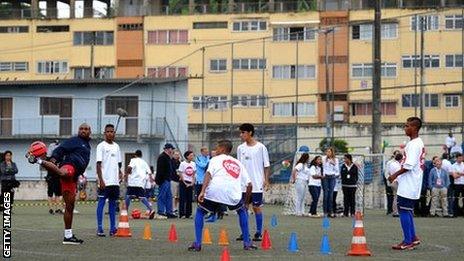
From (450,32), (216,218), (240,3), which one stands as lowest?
(216,218)

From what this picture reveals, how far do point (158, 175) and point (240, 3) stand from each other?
56.3m

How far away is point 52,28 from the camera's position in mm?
85250

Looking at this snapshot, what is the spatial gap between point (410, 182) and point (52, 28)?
70475 millimetres

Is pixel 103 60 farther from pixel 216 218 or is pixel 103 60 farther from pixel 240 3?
pixel 216 218

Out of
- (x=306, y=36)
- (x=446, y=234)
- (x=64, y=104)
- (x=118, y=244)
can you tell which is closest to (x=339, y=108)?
(x=306, y=36)

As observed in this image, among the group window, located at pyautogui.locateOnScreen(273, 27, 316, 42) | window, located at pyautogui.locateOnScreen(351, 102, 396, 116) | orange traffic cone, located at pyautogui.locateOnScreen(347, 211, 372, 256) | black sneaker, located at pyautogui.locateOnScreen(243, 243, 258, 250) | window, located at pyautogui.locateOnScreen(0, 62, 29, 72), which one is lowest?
black sneaker, located at pyautogui.locateOnScreen(243, 243, 258, 250)

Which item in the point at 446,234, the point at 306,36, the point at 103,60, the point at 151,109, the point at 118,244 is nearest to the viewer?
the point at 118,244

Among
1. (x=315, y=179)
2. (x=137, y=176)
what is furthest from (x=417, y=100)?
(x=137, y=176)

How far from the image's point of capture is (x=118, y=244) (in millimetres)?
17828

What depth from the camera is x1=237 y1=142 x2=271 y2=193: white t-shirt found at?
766 inches

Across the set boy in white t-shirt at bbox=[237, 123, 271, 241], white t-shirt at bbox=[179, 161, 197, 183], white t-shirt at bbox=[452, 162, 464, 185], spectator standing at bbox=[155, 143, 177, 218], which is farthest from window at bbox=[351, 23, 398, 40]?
boy in white t-shirt at bbox=[237, 123, 271, 241]

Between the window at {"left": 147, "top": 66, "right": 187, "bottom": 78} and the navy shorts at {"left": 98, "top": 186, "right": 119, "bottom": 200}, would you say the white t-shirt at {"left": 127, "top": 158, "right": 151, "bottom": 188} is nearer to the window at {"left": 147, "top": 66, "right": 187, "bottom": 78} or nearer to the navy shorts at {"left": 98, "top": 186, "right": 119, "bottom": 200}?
the navy shorts at {"left": 98, "top": 186, "right": 119, "bottom": 200}

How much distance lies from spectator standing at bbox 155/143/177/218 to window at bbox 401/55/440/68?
3223 centimetres

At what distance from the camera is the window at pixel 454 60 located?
5450 centimetres
